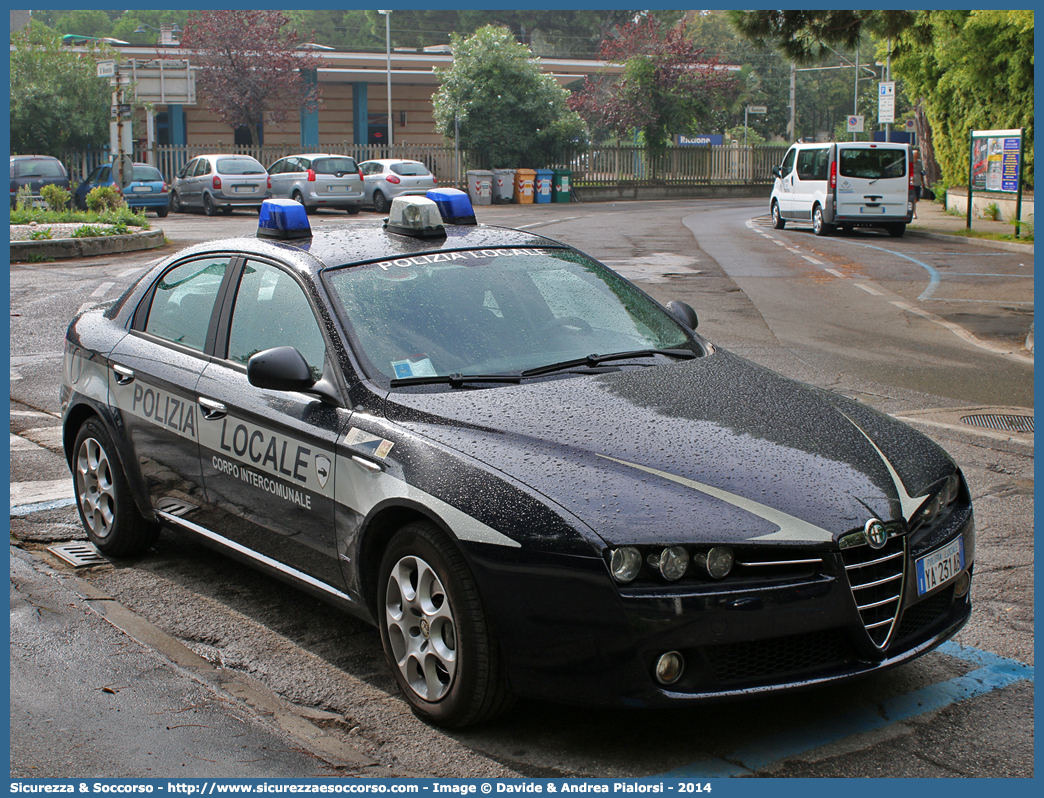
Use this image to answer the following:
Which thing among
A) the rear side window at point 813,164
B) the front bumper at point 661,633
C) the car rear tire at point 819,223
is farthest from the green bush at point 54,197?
the front bumper at point 661,633

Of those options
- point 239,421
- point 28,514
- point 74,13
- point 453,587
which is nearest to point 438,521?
point 453,587

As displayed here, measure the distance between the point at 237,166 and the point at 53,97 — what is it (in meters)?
12.3

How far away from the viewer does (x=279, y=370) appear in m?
3.99

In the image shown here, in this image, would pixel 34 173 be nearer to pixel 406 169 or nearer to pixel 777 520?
pixel 406 169

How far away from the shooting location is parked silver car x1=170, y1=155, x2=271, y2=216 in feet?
100

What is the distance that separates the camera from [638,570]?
3.18 m

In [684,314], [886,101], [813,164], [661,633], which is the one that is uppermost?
[886,101]

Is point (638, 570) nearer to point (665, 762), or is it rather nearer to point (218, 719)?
point (665, 762)

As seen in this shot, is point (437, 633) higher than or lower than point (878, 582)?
lower

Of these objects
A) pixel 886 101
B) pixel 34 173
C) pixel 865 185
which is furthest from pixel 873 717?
pixel 886 101

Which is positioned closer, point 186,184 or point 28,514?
point 28,514

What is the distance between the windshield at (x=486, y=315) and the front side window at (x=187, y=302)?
759 mm

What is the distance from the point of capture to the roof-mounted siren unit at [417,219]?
480 cm

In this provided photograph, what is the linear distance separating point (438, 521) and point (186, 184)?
100ft
